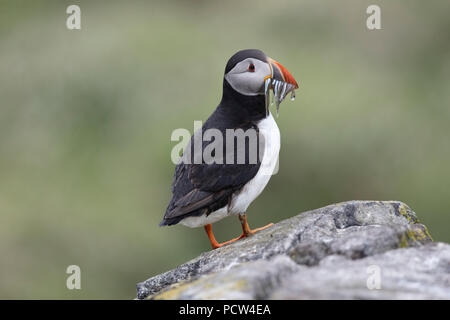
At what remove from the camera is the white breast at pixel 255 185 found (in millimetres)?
5391

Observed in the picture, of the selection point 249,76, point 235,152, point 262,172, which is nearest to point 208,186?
point 235,152

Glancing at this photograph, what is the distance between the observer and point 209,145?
5.39 meters

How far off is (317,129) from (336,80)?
3212 mm

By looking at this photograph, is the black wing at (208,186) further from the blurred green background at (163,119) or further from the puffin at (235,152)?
the blurred green background at (163,119)

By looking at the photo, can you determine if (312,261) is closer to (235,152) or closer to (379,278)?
(379,278)

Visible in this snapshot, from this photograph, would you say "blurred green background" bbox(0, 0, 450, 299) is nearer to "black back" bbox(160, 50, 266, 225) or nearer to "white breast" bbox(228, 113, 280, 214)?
"white breast" bbox(228, 113, 280, 214)

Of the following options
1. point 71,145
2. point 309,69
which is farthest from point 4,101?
point 309,69

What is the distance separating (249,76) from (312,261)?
216cm

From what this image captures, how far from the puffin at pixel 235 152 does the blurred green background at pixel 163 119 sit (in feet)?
15.2

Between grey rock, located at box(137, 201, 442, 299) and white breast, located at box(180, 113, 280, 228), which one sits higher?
white breast, located at box(180, 113, 280, 228)

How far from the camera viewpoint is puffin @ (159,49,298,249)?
528cm

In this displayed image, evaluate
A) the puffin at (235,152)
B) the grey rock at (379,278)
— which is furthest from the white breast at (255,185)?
the grey rock at (379,278)

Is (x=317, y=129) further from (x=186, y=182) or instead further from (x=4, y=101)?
(x=4, y=101)

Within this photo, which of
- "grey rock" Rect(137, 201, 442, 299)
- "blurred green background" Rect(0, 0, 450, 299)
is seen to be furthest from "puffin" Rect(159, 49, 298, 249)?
"blurred green background" Rect(0, 0, 450, 299)
